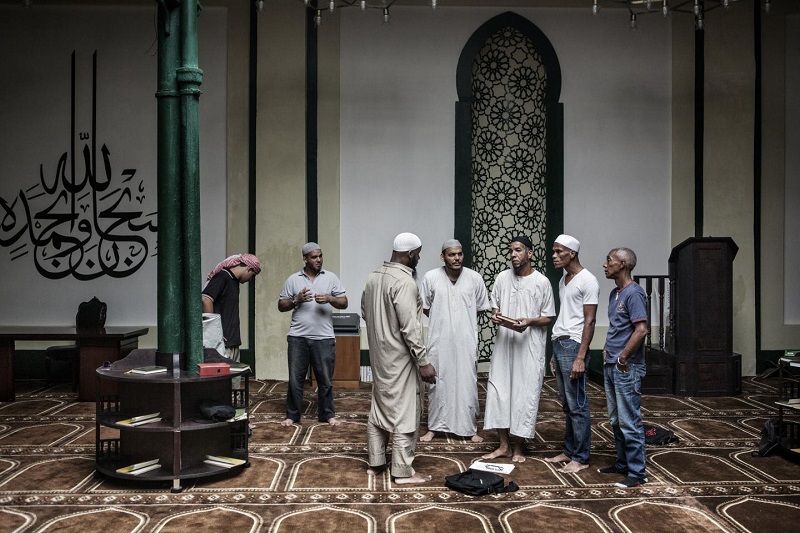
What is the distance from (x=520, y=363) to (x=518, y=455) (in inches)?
21.6

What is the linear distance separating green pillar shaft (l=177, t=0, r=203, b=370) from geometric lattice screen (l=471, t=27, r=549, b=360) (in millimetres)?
4308

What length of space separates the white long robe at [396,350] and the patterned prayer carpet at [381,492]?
1.27 ft

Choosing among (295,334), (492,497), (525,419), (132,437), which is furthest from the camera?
(295,334)

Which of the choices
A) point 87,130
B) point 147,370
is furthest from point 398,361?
point 87,130

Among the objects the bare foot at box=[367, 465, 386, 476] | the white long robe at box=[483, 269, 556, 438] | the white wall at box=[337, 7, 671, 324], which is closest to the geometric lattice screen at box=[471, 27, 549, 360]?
the white wall at box=[337, 7, 671, 324]

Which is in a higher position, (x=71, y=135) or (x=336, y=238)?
(x=71, y=135)

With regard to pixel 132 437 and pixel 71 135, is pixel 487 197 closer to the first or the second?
pixel 71 135

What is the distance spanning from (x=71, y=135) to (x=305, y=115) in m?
2.42

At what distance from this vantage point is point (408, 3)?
8.09 meters

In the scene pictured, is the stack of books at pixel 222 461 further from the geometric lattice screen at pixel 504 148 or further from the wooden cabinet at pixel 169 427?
the geometric lattice screen at pixel 504 148

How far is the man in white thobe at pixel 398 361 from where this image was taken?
413 cm

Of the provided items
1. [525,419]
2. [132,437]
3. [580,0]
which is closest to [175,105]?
[132,437]

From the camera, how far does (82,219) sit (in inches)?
314

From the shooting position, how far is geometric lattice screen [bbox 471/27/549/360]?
8242 millimetres
